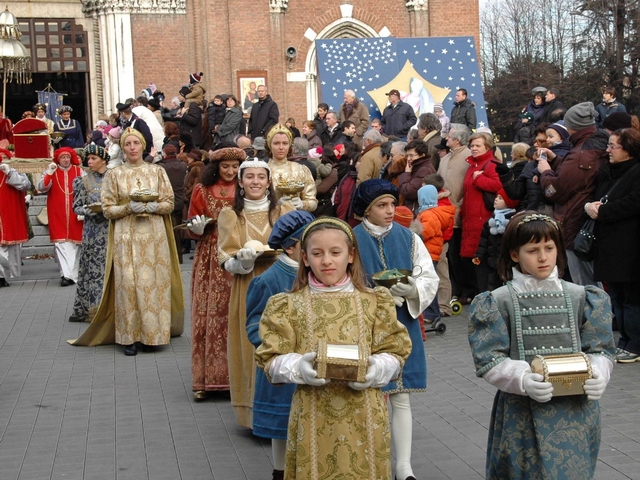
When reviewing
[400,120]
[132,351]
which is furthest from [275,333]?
[400,120]

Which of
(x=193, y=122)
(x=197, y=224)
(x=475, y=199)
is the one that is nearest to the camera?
(x=197, y=224)

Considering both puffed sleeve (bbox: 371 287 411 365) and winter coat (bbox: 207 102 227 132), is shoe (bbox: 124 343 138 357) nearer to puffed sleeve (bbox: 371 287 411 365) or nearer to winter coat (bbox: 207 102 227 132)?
puffed sleeve (bbox: 371 287 411 365)

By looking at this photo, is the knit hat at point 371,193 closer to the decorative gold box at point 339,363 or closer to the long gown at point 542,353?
the long gown at point 542,353

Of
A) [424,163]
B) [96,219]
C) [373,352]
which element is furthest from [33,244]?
[373,352]

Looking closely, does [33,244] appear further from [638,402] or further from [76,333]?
[638,402]

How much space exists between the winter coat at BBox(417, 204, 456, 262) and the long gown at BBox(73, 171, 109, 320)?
3.59 m

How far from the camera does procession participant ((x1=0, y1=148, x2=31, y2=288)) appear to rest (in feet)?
48.5

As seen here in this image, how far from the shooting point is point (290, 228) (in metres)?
5.15

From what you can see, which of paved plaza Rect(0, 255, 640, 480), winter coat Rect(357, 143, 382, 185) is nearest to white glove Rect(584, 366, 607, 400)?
paved plaza Rect(0, 255, 640, 480)

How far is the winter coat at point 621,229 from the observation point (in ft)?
27.4

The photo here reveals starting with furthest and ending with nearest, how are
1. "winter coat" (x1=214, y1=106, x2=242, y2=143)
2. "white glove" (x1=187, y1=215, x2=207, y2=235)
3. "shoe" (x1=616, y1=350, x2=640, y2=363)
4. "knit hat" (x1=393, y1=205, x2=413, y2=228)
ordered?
"winter coat" (x1=214, y1=106, x2=242, y2=143)
"shoe" (x1=616, y1=350, x2=640, y2=363)
"white glove" (x1=187, y1=215, x2=207, y2=235)
"knit hat" (x1=393, y1=205, x2=413, y2=228)

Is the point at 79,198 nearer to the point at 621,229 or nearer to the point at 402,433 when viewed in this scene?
the point at 621,229

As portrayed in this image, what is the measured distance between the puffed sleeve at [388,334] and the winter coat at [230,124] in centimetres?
1642

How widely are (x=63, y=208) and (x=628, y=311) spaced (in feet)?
28.1
